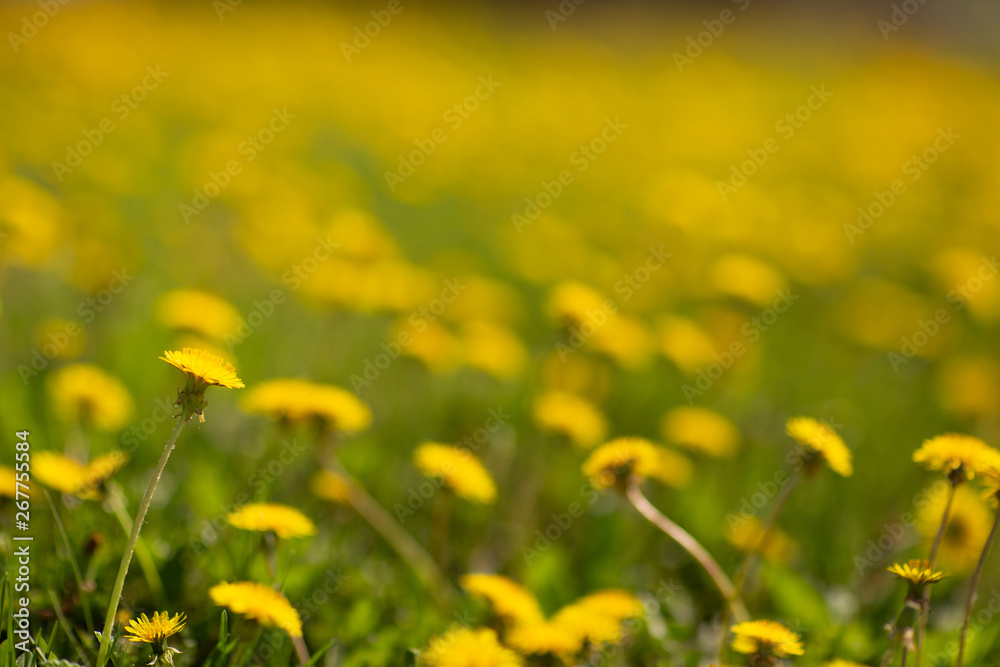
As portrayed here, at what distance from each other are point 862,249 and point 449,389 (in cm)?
282

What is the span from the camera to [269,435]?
6.43ft

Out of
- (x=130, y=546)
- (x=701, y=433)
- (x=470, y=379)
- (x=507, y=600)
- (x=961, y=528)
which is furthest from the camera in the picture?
(x=470, y=379)

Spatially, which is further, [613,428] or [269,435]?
[613,428]

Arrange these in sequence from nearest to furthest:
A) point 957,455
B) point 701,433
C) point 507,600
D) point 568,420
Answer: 1. point 957,455
2. point 507,600
3. point 568,420
4. point 701,433

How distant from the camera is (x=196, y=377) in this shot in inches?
37.4

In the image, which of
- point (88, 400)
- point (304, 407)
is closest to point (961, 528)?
point (304, 407)

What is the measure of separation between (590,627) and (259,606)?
482 millimetres

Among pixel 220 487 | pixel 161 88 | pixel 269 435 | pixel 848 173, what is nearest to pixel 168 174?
pixel 161 88

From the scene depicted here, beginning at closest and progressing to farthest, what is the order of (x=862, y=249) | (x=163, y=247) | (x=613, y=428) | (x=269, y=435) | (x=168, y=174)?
(x=269, y=435) → (x=613, y=428) → (x=163, y=247) → (x=168, y=174) → (x=862, y=249)

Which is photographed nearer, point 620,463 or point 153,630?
point 153,630

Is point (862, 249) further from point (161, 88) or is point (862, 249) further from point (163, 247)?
point (161, 88)

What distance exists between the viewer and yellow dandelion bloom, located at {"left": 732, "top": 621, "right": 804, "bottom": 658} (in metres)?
1.08

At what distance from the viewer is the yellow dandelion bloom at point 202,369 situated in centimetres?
94

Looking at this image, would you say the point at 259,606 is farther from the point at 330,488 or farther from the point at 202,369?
the point at 330,488
